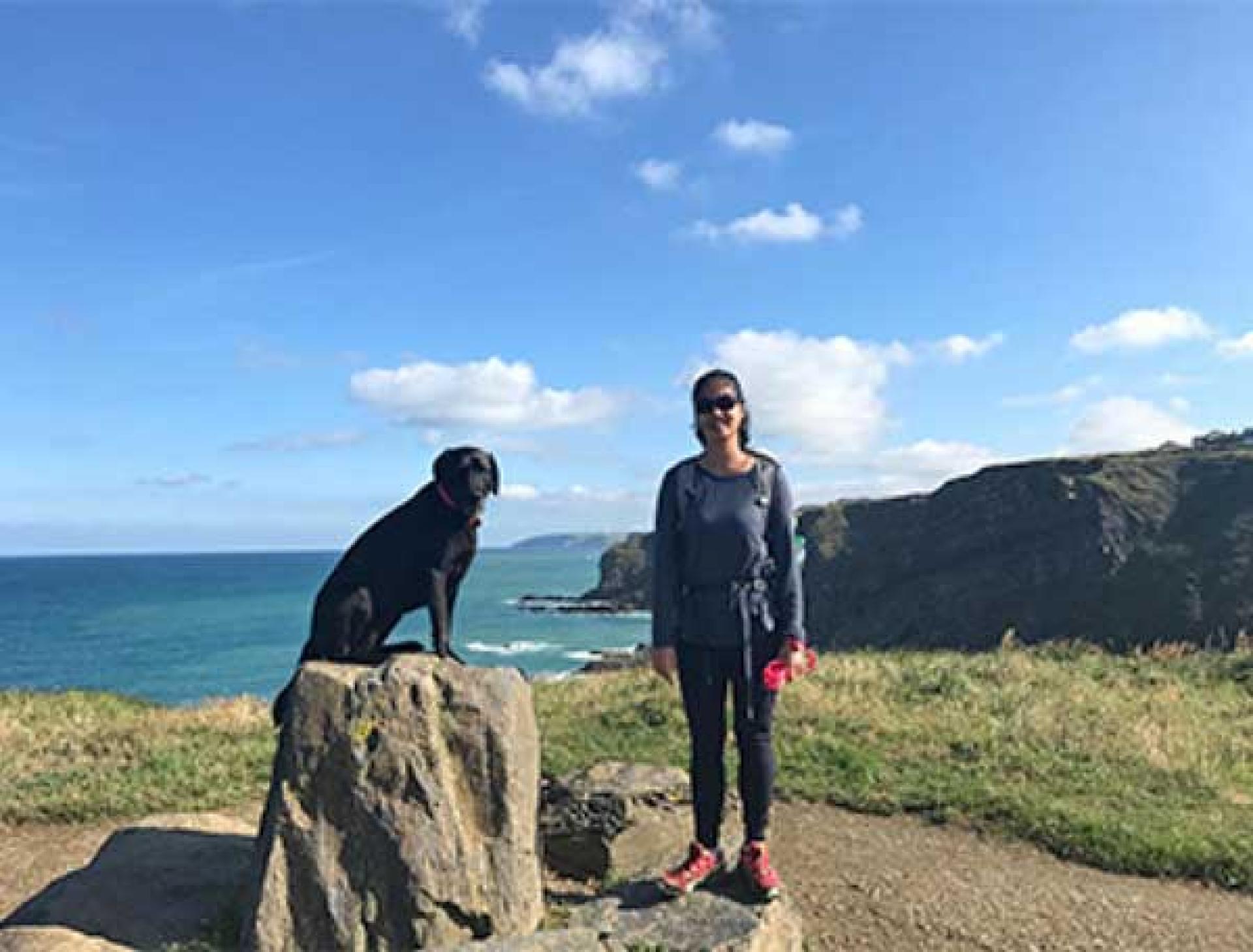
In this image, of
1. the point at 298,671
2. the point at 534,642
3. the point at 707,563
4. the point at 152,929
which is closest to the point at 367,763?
the point at 298,671

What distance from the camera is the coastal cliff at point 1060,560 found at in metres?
37.7

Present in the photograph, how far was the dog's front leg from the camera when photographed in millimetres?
4754

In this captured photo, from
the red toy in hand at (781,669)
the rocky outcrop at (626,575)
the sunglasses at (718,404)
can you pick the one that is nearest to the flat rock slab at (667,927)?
the red toy in hand at (781,669)

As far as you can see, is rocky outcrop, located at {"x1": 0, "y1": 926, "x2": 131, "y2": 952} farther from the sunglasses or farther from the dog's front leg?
the sunglasses

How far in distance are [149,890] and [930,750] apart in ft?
20.0

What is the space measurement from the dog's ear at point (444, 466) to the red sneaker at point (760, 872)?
223 cm

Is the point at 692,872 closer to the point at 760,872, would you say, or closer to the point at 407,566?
the point at 760,872

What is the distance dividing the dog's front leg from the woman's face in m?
1.50

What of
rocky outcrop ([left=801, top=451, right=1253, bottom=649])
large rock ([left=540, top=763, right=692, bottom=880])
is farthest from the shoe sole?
rocky outcrop ([left=801, top=451, right=1253, bottom=649])

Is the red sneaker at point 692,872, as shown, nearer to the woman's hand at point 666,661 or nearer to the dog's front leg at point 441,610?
the woman's hand at point 666,661

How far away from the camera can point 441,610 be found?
4.76 metres

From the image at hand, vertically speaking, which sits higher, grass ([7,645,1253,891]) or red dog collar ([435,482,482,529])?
red dog collar ([435,482,482,529])

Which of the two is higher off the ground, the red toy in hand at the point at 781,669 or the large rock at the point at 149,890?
the red toy in hand at the point at 781,669

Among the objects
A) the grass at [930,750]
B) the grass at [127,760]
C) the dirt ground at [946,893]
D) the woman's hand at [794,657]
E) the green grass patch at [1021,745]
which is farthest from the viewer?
the grass at [127,760]
